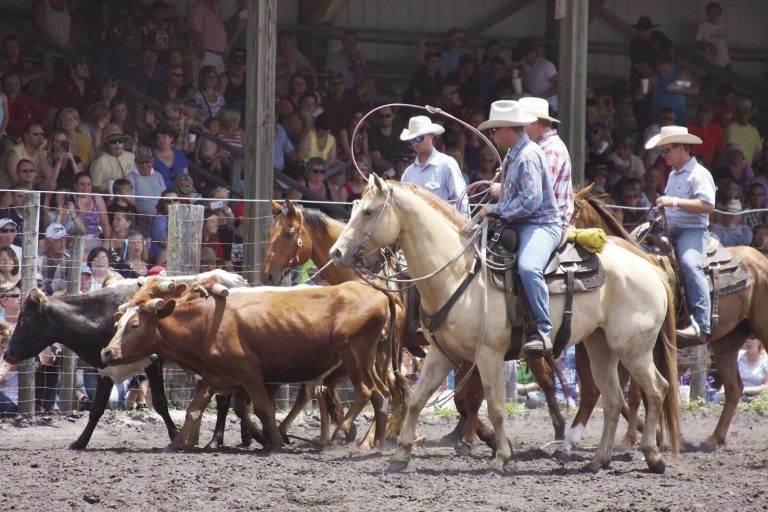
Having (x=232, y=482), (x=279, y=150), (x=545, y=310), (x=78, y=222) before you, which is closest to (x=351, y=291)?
(x=545, y=310)

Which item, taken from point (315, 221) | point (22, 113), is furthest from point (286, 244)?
point (22, 113)

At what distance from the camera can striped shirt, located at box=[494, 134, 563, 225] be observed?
864 cm

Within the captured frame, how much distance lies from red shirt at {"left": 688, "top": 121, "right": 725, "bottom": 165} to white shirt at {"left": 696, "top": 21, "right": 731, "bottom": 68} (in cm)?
181

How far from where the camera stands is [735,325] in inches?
428

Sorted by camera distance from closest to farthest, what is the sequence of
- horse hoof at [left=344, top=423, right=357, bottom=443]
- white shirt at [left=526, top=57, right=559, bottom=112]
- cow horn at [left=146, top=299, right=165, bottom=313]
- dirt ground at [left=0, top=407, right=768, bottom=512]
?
dirt ground at [left=0, top=407, right=768, bottom=512] < cow horn at [left=146, top=299, right=165, bottom=313] < horse hoof at [left=344, top=423, right=357, bottom=443] < white shirt at [left=526, top=57, right=559, bottom=112]

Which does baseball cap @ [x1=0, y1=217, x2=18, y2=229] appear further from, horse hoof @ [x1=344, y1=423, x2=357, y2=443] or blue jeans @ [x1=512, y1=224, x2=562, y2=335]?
blue jeans @ [x1=512, y1=224, x2=562, y2=335]

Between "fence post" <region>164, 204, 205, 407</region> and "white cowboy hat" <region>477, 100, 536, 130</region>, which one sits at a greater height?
"white cowboy hat" <region>477, 100, 536, 130</region>

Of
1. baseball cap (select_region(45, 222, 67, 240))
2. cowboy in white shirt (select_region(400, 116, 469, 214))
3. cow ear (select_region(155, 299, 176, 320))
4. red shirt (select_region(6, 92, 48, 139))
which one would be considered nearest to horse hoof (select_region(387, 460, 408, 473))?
cow ear (select_region(155, 299, 176, 320))

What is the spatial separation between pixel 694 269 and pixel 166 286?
168 inches

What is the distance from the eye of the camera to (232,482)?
25.4ft

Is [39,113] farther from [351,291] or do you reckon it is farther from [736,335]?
[736,335]

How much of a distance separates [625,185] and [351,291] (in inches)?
313

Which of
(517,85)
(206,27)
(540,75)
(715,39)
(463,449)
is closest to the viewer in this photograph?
(463,449)

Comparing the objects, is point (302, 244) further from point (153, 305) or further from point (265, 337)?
point (153, 305)
